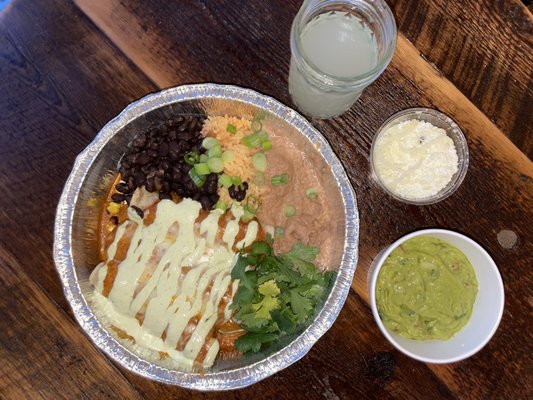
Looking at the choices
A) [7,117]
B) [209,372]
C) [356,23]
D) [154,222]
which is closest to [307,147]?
[356,23]

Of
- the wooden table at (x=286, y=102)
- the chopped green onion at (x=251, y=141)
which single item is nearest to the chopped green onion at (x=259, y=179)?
the chopped green onion at (x=251, y=141)

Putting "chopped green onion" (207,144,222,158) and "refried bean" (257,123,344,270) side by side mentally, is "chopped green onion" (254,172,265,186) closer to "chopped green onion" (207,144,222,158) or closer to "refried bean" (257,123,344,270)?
"refried bean" (257,123,344,270)

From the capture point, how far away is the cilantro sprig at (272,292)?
218 cm

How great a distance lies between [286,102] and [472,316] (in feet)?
3.96

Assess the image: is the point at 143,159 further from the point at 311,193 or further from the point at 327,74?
the point at 327,74

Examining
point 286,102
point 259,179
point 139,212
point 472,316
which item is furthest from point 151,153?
point 472,316

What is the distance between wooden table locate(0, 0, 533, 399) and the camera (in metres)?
2.37

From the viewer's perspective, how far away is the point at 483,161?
96.8 inches

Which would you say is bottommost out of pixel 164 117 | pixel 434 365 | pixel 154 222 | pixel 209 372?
pixel 434 365

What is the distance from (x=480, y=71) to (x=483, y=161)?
40 centimetres

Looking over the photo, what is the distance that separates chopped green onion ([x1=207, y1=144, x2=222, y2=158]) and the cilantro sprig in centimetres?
42

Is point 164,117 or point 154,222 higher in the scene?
point 164,117

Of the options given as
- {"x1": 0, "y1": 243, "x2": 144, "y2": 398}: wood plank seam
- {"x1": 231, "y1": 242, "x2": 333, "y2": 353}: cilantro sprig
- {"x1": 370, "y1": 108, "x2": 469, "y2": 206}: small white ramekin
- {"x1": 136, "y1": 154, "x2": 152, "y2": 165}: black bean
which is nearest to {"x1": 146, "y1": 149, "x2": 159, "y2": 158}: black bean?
{"x1": 136, "y1": 154, "x2": 152, "y2": 165}: black bean

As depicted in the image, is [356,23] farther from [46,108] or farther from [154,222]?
[46,108]
